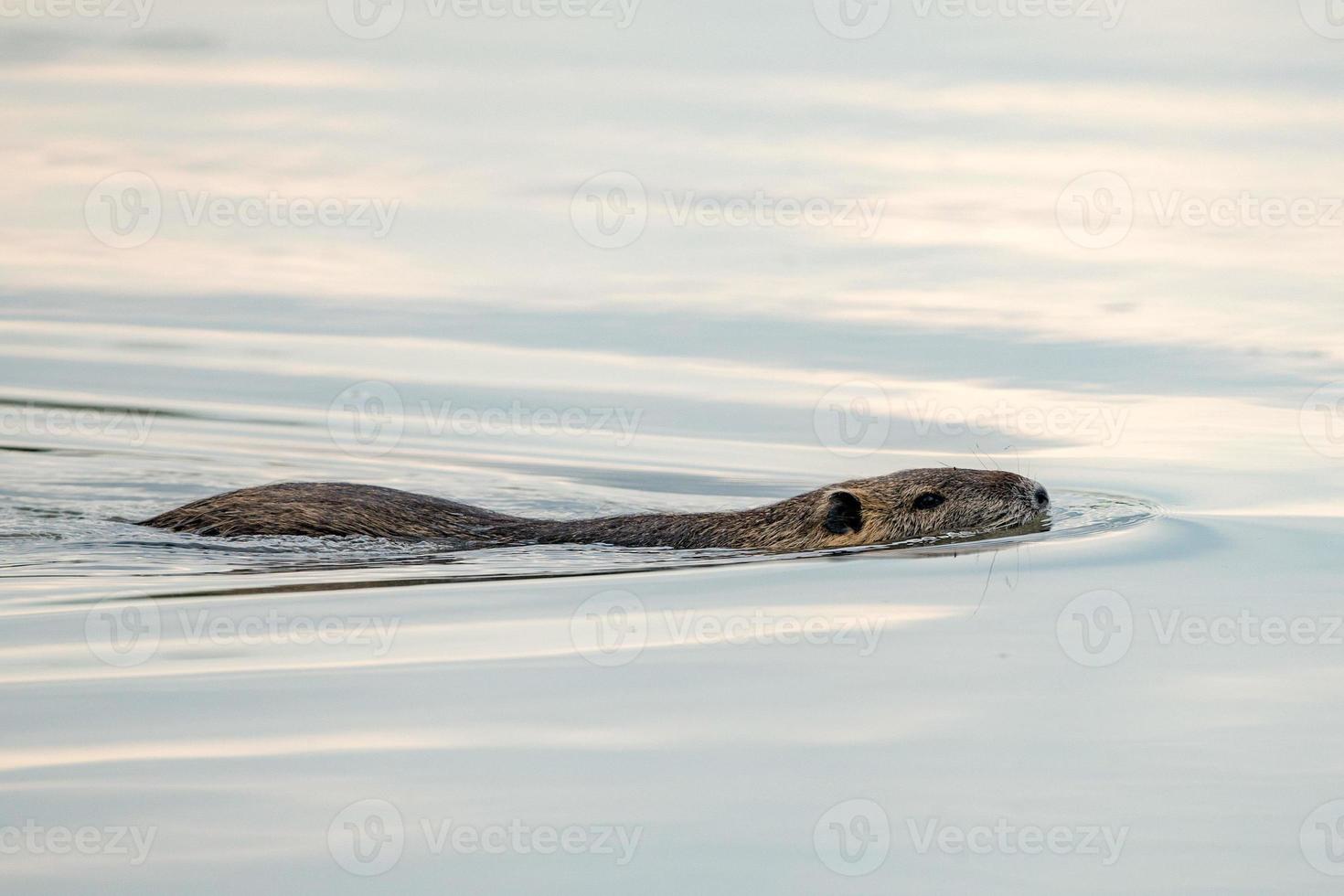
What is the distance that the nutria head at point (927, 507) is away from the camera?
10.6m

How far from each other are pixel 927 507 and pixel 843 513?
57 cm

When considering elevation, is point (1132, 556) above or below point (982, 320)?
below

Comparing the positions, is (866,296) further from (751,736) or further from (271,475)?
(751,736)

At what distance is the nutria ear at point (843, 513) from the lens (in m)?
10.5

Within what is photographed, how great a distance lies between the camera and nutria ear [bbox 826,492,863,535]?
10.5 meters

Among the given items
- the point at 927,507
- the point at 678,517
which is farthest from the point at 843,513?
the point at 678,517

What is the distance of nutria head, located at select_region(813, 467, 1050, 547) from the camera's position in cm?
1059

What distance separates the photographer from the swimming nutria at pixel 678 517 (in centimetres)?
1051

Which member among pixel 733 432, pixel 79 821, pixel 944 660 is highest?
pixel 733 432

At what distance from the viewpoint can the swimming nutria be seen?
10.5 m

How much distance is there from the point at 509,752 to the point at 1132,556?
4.76m

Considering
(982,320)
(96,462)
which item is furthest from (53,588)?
(982,320)

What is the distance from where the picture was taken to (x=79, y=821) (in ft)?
17.3

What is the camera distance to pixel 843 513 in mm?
10602
